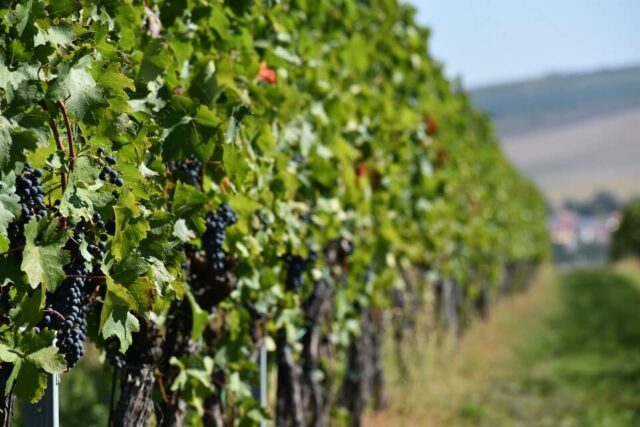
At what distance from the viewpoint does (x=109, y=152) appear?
339cm

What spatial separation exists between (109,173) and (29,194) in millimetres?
338

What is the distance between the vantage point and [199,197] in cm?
417

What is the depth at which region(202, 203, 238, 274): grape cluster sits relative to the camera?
14.9ft

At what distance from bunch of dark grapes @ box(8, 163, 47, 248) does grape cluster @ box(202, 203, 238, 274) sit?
1403 mm

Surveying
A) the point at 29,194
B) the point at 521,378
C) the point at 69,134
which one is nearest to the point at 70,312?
the point at 29,194

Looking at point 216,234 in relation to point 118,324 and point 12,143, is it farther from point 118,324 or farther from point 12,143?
point 12,143

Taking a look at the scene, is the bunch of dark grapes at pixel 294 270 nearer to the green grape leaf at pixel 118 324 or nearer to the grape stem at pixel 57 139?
the green grape leaf at pixel 118 324

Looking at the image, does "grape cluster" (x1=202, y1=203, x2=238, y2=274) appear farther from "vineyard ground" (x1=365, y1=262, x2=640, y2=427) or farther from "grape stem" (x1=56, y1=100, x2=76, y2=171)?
"vineyard ground" (x1=365, y1=262, x2=640, y2=427)

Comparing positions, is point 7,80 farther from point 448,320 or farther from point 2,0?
point 448,320

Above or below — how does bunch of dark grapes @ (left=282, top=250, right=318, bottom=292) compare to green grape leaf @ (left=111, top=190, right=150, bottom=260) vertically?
above

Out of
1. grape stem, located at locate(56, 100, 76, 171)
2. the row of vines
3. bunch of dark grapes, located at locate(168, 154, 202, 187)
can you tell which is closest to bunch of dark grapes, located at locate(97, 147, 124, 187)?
the row of vines

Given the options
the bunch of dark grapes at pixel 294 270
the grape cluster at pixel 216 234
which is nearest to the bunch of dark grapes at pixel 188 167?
the grape cluster at pixel 216 234

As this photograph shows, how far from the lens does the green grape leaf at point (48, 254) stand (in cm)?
304

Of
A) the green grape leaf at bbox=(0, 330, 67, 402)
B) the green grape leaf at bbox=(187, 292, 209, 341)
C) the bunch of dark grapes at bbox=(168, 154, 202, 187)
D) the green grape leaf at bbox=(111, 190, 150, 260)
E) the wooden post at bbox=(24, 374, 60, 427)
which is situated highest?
the bunch of dark grapes at bbox=(168, 154, 202, 187)
